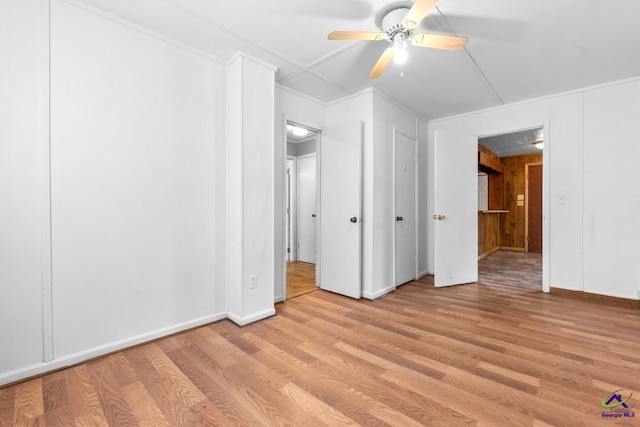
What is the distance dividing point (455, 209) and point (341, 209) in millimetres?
1688

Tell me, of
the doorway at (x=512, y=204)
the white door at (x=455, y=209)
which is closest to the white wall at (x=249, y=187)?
the white door at (x=455, y=209)

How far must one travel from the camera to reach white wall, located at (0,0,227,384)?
1719 millimetres

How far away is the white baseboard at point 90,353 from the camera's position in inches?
67.1

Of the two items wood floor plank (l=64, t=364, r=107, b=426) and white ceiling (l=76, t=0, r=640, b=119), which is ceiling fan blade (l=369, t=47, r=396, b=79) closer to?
white ceiling (l=76, t=0, r=640, b=119)

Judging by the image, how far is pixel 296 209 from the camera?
5.63 meters

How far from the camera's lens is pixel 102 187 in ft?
6.59

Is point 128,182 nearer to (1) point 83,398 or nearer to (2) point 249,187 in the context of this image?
(2) point 249,187

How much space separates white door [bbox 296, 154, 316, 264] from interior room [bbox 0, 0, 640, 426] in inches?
65.8

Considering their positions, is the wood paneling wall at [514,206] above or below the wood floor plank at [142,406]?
above

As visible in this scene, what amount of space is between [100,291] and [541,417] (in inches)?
110

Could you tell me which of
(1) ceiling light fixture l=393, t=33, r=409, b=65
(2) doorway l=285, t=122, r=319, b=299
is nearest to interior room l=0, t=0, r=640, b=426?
(1) ceiling light fixture l=393, t=33, r=409, b=65

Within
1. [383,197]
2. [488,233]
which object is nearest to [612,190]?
[383,197]

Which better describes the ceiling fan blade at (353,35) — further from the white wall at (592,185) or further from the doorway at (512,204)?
the doorway at (512,204)

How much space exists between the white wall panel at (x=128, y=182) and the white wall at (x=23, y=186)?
0.19 ft
